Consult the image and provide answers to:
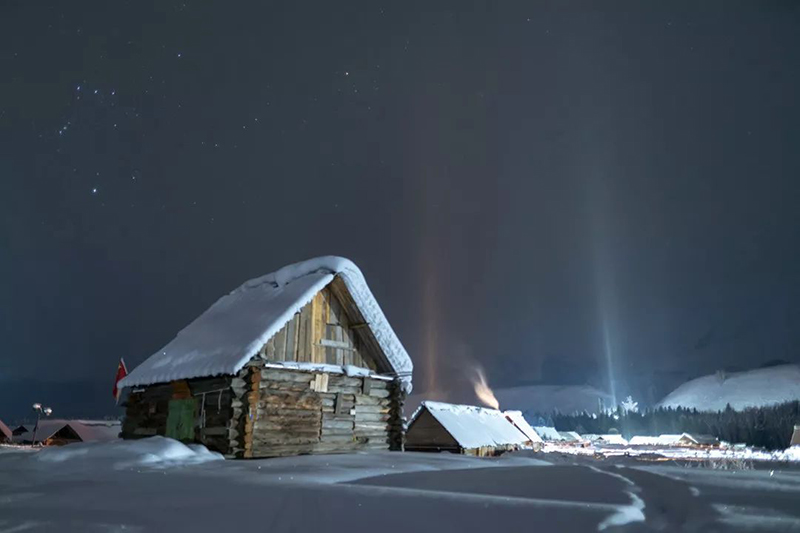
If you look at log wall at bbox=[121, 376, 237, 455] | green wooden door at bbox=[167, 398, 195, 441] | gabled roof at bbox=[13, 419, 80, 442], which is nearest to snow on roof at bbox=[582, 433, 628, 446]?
gabled roof at bbox=[13, 419, 80, 442]

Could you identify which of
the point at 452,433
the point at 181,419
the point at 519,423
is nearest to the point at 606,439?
the point at 519,423

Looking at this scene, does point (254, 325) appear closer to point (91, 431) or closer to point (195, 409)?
point (195, 409)

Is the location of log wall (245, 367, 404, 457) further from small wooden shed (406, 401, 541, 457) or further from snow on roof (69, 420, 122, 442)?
snow on roof (69, 420, 122, 442)

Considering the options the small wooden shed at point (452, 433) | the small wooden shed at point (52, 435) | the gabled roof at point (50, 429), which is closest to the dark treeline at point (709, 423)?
the small wooden shed at point (452, 433)

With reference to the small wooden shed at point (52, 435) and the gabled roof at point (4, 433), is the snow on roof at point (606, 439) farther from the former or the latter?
the gabled roof at point (4, 433)

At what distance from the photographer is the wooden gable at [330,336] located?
16109 millimetres

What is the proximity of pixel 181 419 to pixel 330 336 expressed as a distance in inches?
202

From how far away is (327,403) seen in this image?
661 inches

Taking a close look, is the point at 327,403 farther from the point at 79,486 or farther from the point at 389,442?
the point at 79,486

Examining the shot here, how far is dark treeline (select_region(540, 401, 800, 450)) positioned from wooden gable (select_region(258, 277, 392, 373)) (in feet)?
237

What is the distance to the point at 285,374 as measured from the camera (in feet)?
51.6

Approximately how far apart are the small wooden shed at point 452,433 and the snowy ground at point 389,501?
26191mm

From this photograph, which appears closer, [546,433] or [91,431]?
[91,431]

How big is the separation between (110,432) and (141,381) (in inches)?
1937
